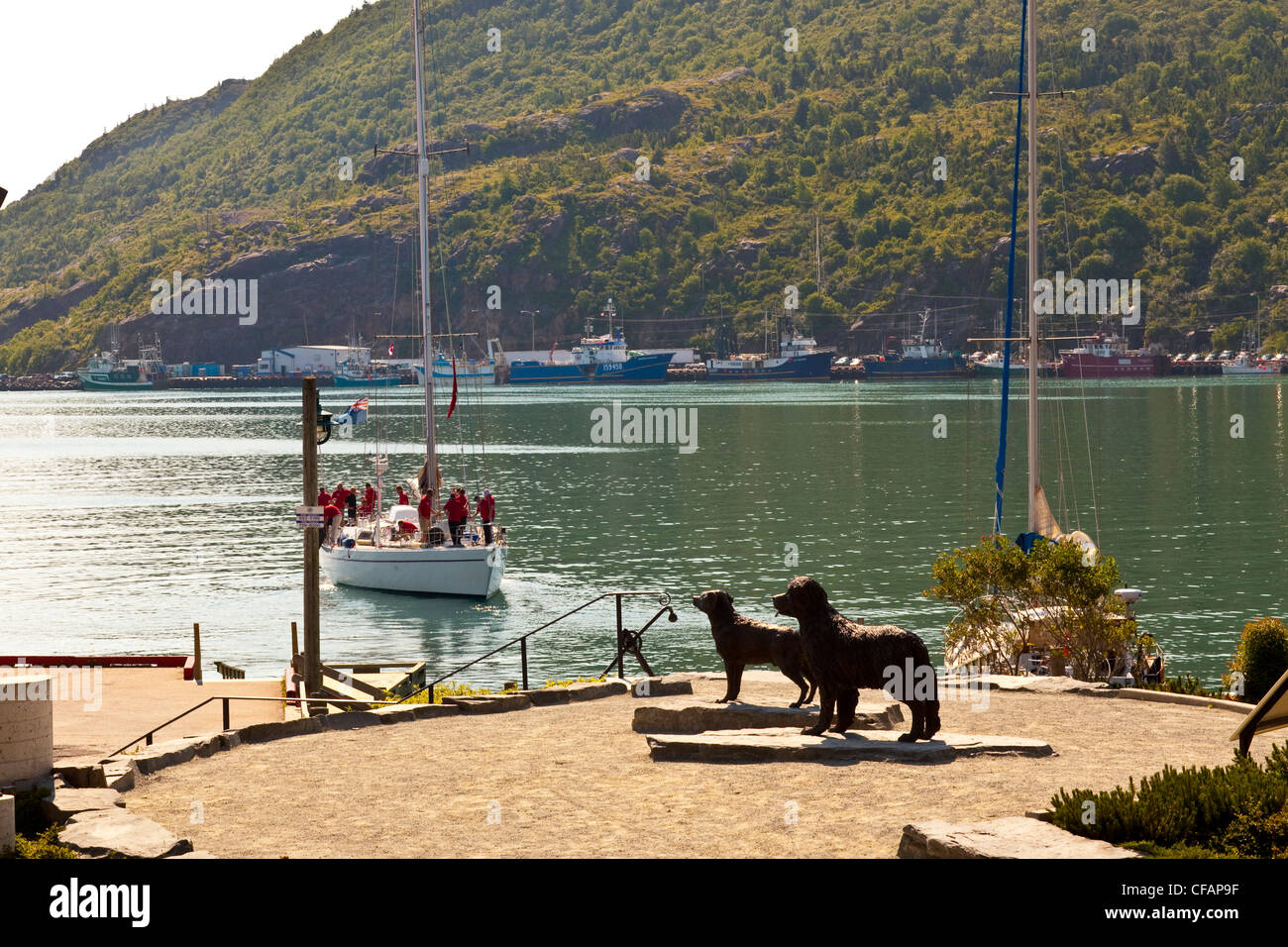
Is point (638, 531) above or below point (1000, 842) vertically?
below

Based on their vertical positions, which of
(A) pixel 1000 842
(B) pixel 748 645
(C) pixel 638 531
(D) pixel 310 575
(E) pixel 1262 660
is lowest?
(C) pixel 638 531

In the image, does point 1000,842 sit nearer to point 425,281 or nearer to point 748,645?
point 748,645

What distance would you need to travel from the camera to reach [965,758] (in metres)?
13.8

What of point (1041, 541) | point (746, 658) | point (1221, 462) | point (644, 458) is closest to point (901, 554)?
point (1041, 541)

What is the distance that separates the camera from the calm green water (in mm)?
39344

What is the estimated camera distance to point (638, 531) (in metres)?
61.2

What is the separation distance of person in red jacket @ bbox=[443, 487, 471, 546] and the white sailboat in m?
0.27

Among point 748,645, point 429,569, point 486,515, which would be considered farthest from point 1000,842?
point 429,569

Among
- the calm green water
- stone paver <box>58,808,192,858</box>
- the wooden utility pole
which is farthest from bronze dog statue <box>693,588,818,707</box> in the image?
the calm green water

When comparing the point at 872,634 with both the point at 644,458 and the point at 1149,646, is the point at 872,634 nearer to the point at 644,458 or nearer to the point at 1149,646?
the point at 1149,646

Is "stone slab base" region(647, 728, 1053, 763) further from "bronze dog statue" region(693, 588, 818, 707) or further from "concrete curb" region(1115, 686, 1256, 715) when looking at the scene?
"concrete curb" region(1115, 686, 1256, 715)

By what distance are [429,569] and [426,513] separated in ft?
5.61

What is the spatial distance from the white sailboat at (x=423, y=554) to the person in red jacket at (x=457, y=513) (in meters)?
0.27
